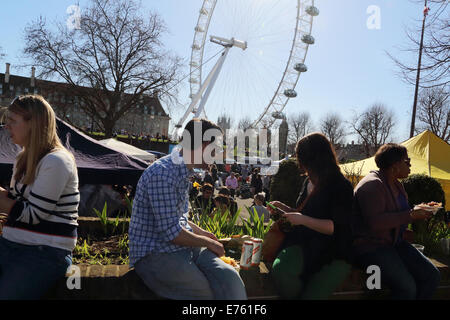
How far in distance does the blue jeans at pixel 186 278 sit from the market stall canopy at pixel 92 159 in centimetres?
419

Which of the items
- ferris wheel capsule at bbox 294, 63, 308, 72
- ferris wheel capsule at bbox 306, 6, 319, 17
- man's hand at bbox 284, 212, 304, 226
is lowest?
man's hand at bbox 284, 212, 304, 226

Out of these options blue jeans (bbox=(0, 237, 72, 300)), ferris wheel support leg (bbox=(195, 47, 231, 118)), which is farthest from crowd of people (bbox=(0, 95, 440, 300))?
ferris wheel support leg (bbox=(195, 47, 231, 118))

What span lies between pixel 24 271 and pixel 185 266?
2.74 feet

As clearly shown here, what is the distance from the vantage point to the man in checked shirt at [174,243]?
6.57ft

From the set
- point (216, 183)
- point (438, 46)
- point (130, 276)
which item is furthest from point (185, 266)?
point (216, 183)

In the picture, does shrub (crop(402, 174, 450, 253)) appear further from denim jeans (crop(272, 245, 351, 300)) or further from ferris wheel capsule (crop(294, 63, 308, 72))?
ferris wheel capsule (crop(294, 63, 308, 72))

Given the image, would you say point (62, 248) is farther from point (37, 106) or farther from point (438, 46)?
point (438, 46)

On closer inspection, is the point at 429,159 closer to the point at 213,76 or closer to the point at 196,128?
the point at 196,128

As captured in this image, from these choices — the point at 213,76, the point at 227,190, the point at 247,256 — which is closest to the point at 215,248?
the point at 247,256

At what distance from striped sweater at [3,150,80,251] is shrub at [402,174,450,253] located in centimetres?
367

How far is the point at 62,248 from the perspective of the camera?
204 cm

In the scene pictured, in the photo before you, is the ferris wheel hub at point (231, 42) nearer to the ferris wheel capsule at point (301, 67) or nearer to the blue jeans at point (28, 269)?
the ferris wheel capsule at point (301, 67)

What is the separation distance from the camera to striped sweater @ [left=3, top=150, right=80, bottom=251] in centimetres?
191

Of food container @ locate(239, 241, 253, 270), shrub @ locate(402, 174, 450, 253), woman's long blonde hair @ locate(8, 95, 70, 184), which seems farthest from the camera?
shrub @ locate(402, 174, 450, 253)
